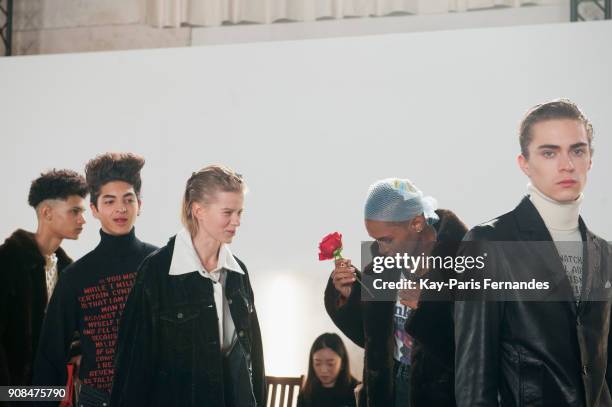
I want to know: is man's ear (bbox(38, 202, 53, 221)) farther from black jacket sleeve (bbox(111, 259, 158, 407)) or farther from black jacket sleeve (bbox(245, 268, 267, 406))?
black jacket sleeve (bbox(245, 268, 267, 406))

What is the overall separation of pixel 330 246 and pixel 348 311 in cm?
30

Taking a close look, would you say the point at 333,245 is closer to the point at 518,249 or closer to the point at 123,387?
the point at 518,249

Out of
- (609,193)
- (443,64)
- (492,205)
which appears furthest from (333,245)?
(609,193)

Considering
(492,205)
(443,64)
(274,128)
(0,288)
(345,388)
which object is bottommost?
(345,388)

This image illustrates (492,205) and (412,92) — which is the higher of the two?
(412,92)

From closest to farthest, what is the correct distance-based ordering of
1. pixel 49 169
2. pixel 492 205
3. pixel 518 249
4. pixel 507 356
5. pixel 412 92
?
pixel 507 356
pixel 518 249
pixel 492 205
pixel 412 92
pixel 49 169

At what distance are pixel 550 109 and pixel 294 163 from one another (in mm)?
1152

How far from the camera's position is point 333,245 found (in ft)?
12.3

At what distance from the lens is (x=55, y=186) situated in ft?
13.5

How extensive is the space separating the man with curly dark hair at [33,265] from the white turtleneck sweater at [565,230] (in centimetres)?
210

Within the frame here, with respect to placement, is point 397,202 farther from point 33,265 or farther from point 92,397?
point 33,265

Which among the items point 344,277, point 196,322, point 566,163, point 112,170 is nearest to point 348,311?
point 344,277

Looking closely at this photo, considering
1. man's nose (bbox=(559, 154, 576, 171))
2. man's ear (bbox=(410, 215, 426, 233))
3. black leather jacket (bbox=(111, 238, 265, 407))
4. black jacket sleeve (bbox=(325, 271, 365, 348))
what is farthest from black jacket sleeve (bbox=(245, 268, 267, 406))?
man's nose (bbox=(559, 154, 576, 171))

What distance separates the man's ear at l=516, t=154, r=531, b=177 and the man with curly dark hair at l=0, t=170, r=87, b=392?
2010mm
